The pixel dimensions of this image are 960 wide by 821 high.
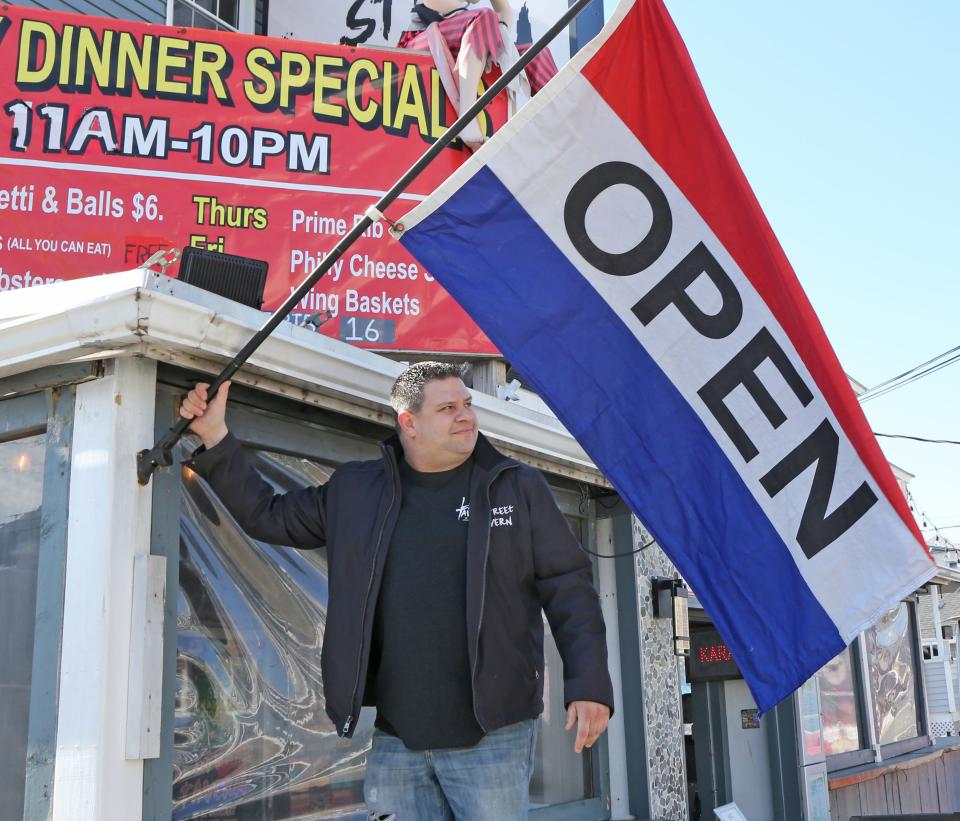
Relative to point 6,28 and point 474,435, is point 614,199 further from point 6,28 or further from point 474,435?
point 6,28

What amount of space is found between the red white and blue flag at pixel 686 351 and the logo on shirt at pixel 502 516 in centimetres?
41

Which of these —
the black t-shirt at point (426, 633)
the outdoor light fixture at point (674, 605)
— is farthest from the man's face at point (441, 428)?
the outdoor light fixture at point (674, 605)

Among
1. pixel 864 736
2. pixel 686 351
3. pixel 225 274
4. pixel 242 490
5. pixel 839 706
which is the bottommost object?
pixel 864 736

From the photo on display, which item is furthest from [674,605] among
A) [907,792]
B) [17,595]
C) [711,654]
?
[907,792]

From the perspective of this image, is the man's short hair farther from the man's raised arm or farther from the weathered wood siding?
the weathered wood siding

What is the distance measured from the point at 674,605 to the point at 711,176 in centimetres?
314

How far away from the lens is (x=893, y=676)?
1106 centimetres

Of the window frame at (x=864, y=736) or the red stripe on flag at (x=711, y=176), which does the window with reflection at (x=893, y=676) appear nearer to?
the window frame at (x=864, y=736)

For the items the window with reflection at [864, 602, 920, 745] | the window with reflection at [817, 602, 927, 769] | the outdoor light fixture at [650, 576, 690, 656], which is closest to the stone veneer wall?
the outdoor light fixture at [650, 576, 690, 656]

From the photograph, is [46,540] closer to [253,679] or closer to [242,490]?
[242,490]

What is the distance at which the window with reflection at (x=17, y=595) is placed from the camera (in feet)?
9.93

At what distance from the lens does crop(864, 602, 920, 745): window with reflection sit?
10.4 meters

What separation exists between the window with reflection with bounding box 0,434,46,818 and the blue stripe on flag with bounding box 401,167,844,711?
4.73ft

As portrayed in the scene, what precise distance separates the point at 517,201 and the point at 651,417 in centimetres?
78
